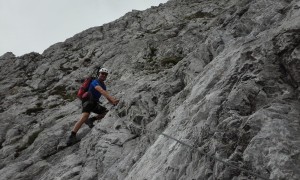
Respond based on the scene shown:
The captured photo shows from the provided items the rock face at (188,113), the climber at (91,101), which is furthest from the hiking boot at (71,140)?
the rock face at (188,113)

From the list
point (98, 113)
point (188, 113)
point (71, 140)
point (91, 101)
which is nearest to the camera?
point (188, 113)

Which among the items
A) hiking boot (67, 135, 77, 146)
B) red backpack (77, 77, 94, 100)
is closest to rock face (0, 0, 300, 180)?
hiking boot (67, 135, 77, 146)

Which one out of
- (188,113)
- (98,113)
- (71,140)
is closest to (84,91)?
(98,113)

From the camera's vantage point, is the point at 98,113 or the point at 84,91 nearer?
the point at 84,91

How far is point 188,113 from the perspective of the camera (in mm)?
11477

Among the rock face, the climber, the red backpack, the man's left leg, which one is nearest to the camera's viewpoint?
the rock face

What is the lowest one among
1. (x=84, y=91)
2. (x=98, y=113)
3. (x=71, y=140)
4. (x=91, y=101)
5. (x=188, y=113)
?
(x=71, y=140)

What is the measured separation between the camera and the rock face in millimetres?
8195

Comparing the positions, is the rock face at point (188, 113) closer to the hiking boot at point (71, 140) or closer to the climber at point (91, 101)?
the hiking boot at point (71, 140)

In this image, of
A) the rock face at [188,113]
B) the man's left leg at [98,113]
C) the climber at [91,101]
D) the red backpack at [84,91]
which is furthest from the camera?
the man's left leg at [98,113]

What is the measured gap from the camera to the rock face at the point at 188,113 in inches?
323

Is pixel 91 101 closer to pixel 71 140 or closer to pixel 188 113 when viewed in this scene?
pixel 71 140

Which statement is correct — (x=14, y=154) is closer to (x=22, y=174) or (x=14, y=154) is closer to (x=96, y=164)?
(x=22, y=174)

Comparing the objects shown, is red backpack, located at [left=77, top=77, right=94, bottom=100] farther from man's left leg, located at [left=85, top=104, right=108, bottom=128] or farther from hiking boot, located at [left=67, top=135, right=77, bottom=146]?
hiking boot, located at [left=67, top=135, right=77, bottom=146]
